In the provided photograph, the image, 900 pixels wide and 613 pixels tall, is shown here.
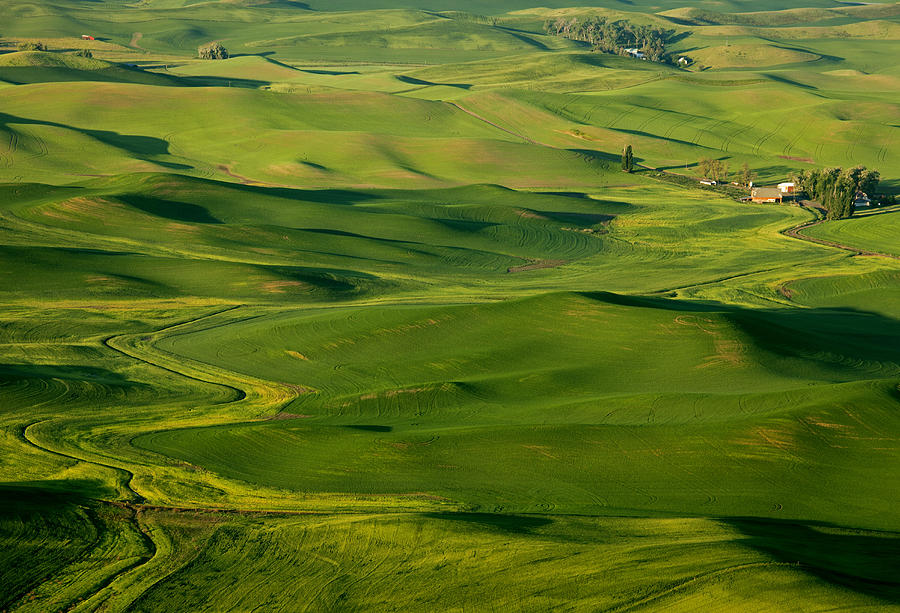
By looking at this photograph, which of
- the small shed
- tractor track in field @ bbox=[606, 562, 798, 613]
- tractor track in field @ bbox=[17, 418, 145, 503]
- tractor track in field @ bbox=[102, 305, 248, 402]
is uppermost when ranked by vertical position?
tractor track in field @ bbox=[606, 562, 798, 613]

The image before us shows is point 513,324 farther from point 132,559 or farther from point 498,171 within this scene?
point 498,171

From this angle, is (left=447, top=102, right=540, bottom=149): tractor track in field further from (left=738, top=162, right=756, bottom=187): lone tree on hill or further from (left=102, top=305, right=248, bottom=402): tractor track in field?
(left=102, top=305, right=248, bottom=402): tractor track in field

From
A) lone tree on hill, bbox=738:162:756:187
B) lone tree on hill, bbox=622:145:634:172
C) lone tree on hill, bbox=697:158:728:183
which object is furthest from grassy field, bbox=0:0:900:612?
lone tree on hill, bbox=697:158:728:183

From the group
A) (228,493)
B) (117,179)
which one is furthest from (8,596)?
(117,179)

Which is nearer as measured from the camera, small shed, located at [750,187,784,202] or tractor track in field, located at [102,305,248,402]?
tractor track in field, located at [102,305,248,402]

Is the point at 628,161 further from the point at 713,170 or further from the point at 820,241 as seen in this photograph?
the point at 820,241

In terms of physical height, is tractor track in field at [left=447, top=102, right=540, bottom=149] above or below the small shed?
above
